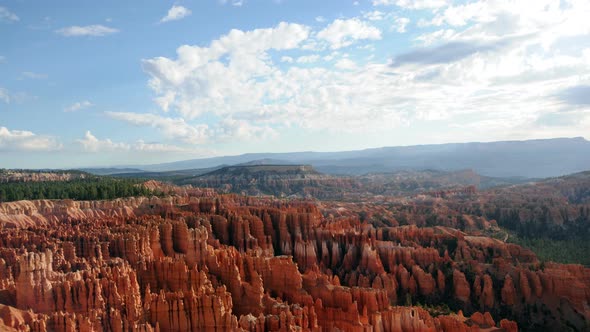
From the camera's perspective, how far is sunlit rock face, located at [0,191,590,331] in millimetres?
25203

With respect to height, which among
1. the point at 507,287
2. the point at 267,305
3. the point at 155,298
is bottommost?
the point at 507,287

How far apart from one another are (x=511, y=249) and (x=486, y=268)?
356 inches

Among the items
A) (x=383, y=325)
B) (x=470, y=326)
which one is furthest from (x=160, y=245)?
(x=470, y=326)

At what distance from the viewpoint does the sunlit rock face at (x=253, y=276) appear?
25203 mm

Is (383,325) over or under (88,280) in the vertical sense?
under

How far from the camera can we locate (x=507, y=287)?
43188 mm

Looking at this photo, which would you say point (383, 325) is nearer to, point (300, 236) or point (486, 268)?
point (486, 268)

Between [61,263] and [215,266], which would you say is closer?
[61,263]

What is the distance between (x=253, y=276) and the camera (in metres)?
33.2

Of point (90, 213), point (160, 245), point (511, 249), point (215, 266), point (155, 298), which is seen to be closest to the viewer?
point (155, 298)

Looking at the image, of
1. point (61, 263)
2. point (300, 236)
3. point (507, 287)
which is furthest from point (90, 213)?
point (507, 287)

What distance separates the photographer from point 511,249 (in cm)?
5469

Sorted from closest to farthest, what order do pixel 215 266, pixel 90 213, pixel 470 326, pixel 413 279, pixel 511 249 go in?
pixel 470 326 → pixel 215 266 → pixel 413 279 → pixel 511 249 → pixel 90 213

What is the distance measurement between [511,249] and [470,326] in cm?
2555
